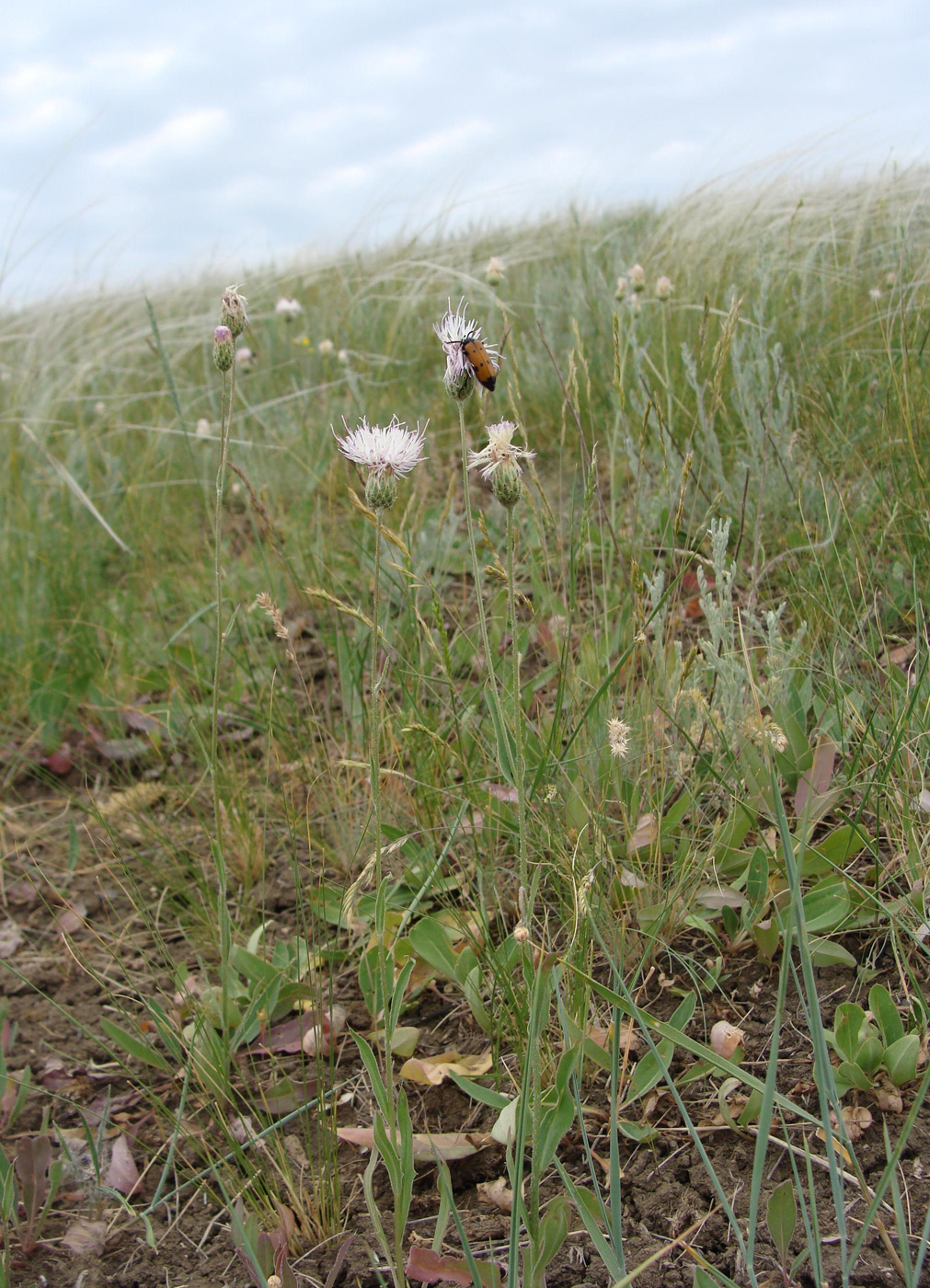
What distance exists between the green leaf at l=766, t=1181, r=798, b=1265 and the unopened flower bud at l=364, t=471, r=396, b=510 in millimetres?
774

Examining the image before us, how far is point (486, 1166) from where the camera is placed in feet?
3.88

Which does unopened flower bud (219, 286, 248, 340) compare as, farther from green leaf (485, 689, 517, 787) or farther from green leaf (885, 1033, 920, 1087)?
green leaf (885, 1033, 920, 1087)

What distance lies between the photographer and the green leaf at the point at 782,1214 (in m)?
0.92

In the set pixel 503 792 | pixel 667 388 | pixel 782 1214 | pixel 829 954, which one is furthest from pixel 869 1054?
pixel 667 388

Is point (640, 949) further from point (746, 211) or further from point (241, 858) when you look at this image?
point (746, 211)

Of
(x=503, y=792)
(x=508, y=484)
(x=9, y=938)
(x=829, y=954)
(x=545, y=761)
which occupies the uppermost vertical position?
(x=508, y=484)

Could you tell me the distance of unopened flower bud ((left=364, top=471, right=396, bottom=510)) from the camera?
37.2 inches

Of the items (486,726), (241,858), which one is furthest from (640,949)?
(241,858)

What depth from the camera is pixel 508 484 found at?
936 mm

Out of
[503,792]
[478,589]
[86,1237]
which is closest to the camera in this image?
[478,589]

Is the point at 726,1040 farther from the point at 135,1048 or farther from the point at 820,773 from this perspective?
the point at 135,1048

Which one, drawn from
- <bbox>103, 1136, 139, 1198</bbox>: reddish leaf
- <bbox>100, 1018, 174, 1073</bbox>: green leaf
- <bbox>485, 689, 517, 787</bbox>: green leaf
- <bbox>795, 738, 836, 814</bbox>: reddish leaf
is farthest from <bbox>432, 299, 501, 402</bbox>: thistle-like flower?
<bbox>103, 1136, 139, 1198</bbox>: reddish leaf

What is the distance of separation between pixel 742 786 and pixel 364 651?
89 centimetres

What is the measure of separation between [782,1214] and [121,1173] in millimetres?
892
